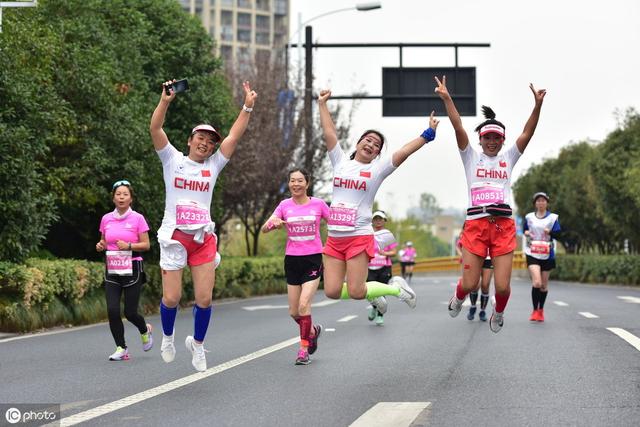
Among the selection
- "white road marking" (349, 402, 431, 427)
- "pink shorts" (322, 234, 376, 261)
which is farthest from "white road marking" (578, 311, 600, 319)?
"white road marking" (349, 402, 431, 427)

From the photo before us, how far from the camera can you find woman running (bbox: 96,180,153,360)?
10.8 metres

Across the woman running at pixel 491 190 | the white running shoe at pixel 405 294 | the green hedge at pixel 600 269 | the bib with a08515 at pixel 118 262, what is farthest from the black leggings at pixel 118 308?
the green hedge at pixel 600 269

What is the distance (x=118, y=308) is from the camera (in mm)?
10867

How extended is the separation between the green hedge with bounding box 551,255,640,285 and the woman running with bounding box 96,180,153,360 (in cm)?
2781

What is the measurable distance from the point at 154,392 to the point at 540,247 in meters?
8.85

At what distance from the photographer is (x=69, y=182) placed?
19734mm

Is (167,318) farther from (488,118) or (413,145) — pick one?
(488,118)

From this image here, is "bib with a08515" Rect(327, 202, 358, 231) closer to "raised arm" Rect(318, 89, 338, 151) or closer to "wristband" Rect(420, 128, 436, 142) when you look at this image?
"raised arm" Rect(318, 89, 338, 151)

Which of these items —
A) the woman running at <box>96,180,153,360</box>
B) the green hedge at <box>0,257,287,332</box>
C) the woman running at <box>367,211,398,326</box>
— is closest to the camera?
the woman running at <box>96,180,153,360</box>

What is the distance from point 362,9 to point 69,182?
13715 millimetres

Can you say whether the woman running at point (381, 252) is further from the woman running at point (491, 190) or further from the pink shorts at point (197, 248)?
the pink shorts at point (197, 248)

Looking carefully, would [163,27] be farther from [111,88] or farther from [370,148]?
[370,148]

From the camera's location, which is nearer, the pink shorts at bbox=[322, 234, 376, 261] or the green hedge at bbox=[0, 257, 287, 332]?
the pink shorts at bbox=[322, 234, 376, 261]

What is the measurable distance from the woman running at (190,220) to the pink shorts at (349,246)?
1.44 m
